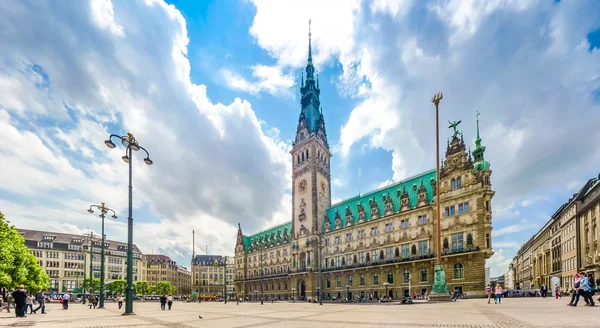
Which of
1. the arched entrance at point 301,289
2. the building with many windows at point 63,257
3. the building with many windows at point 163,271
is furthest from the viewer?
the building with many windows at point 163,271

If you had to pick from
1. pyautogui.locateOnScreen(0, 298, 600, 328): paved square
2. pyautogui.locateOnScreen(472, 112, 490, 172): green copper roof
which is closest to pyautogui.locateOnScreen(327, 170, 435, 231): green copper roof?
pyautogui.locateOnScreen(472, 112, 490, 172): green copper roof

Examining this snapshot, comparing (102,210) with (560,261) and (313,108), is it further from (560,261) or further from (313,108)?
(560,261)

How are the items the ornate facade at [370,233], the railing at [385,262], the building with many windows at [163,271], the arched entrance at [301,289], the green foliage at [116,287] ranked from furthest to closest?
1. the building with many windows at [163,271]
2. the green foliage at [116,287]
3. the arched entrance at [301,289]
4. the railing at [385,262]
5. the ornate facade at [370,233]

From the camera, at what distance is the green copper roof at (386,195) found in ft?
209

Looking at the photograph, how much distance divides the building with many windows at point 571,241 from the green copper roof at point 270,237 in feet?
205

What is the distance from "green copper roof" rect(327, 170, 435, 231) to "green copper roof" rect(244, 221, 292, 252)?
1856 cm

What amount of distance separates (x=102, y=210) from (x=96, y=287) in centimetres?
8740

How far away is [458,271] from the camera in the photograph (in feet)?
169

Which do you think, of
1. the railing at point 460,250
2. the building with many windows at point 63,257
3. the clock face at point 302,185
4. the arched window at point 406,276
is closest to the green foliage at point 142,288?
the building with many windows at point 63,257

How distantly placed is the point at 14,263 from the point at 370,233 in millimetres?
58105

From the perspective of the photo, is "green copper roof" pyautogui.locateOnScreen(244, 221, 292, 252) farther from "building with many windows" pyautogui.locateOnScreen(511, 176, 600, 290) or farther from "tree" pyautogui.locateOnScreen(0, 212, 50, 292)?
"building with many windows" pyautogui.locateOnScreen(511, 176, 600, 290)

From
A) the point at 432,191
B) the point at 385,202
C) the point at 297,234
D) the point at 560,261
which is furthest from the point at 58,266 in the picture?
the point at 560,261

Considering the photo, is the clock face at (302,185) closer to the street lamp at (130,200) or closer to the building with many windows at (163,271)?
the street lamp at (130,200)

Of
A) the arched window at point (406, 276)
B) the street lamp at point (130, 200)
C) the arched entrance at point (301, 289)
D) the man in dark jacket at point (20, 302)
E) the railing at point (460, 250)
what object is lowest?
the arched entrance at point (301, 289)
